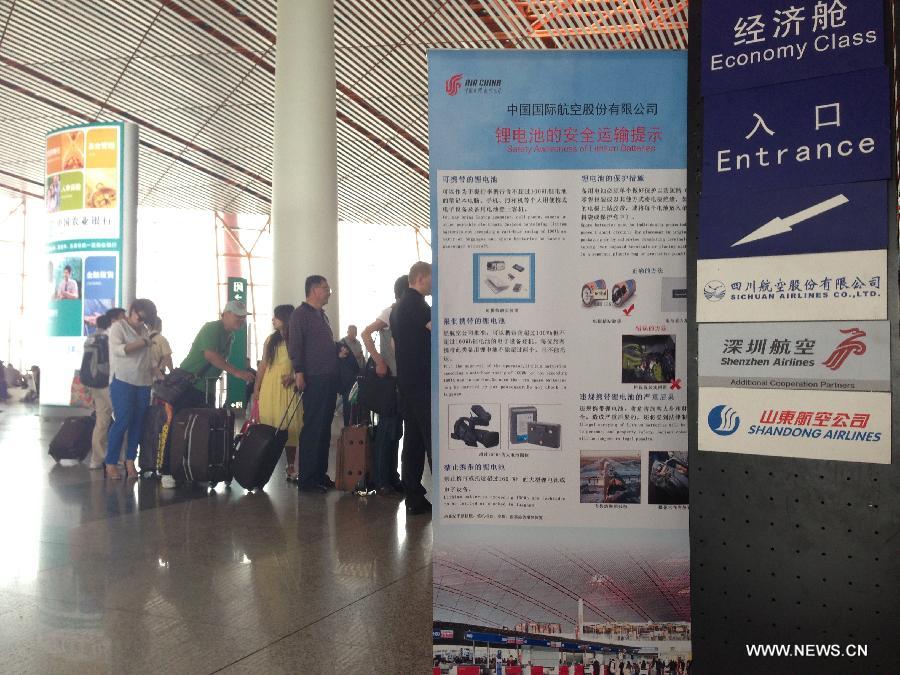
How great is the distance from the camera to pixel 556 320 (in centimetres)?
252

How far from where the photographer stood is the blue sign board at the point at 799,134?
215 cm

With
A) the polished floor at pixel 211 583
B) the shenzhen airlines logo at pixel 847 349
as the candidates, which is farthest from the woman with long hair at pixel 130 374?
the shenzhen airlines logo at pixel 847 349

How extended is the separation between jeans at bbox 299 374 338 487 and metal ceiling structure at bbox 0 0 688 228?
6629 millimetres

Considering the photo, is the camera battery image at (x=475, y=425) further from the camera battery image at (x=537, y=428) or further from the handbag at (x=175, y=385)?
the handbag at (x=175, y=385)

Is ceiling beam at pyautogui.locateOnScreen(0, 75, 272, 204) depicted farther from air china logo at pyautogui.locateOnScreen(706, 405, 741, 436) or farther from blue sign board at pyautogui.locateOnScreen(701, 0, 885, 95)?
air china logo at pyautogui.locateOnScreen(706, 405, 741, 436)

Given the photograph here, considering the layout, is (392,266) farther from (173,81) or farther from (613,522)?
(613,522)

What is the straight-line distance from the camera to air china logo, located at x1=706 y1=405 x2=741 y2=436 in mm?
2324

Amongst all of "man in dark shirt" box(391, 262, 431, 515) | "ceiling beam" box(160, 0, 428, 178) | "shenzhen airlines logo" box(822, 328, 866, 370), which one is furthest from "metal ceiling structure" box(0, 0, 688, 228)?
"shenzhen airlines logo" box(822, 328, 866, 370)

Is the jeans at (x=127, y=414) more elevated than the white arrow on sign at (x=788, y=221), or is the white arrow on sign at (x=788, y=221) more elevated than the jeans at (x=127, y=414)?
the white arrow on sign at (x=788, y=221)

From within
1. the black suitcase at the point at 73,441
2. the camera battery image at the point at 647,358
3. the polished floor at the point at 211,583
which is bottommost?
the polished floor at the point at 211,583

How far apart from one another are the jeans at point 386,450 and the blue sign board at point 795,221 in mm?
4170

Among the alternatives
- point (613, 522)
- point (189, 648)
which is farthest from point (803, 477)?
point (189, 648)

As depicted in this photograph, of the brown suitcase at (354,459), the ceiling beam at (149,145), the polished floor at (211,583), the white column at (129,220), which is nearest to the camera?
the polished floor at (211,583)

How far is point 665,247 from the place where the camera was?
2494 mm
